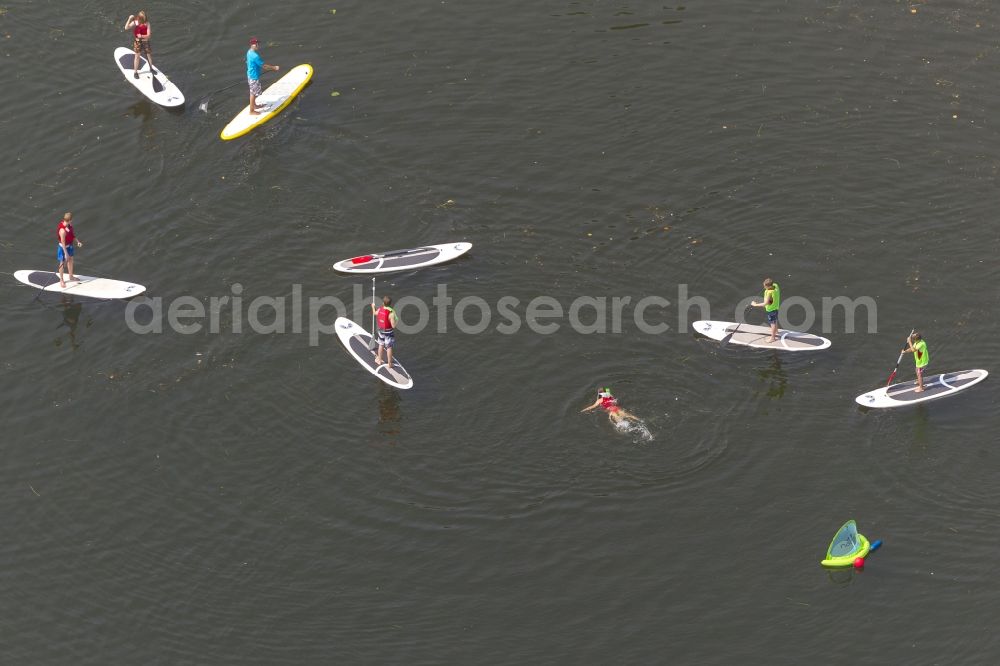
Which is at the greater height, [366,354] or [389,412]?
[366,354]

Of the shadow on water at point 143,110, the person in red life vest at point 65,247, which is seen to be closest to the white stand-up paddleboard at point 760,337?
the person in red life vest at point 65,247

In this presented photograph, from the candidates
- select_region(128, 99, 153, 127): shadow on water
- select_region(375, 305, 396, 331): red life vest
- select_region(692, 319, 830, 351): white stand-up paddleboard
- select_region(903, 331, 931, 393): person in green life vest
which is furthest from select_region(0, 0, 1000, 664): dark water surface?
select_region(375, 305, 396, 331): red life vest

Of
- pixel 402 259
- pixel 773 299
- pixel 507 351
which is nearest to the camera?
pixel 773 299

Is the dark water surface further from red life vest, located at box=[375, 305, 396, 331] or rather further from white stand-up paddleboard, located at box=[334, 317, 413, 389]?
red life vest, located at box=[375, 305, 396, 331]

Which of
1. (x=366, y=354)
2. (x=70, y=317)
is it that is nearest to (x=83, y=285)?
(x=70, y=317)

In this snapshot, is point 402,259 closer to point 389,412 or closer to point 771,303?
point 389,412

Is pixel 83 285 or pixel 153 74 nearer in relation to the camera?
pixel 83 285

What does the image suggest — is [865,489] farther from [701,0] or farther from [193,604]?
[701,0]

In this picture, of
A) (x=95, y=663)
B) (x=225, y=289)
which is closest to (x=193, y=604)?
(x=95, y=663)

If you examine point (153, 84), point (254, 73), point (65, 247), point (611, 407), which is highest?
point (254, 73)
